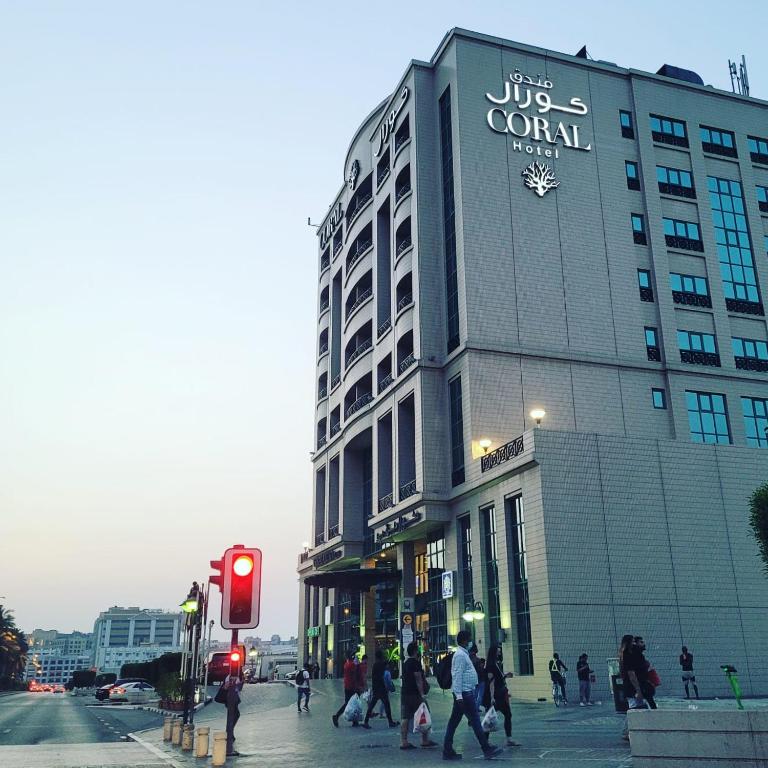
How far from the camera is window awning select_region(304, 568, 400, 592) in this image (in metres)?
44.3

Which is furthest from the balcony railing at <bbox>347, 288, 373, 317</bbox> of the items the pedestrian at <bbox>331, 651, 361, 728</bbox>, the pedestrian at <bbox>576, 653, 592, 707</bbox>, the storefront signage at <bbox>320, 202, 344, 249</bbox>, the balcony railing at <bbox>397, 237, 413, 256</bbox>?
the pedestrian at <bbox>331, 651, 361, 728</bbox>

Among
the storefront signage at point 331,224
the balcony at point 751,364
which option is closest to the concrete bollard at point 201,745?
the balcony at point 751,364

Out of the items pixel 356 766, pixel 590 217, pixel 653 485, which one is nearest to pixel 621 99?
pixel 590 217

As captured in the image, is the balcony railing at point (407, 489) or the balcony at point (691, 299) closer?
the balcony railing at point (407, 489)

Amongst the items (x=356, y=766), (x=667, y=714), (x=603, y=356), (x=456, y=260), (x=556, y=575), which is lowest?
(x=356, y=766)

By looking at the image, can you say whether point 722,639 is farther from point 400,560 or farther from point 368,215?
point 368,215

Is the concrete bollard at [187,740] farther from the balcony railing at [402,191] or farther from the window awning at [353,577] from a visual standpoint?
the balcony railing at [402,191]

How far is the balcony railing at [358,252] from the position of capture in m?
55.3

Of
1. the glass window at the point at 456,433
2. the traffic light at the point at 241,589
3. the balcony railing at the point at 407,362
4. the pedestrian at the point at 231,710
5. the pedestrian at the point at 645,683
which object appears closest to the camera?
the traffic light at the point at 241,589

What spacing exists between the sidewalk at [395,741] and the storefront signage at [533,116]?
2954cm

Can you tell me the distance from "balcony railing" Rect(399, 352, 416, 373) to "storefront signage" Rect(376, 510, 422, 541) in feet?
26.2

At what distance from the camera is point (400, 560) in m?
45.9

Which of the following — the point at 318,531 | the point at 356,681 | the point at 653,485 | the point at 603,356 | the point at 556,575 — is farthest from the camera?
the point at 318,531

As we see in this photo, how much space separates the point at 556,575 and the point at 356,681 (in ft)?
38.4
